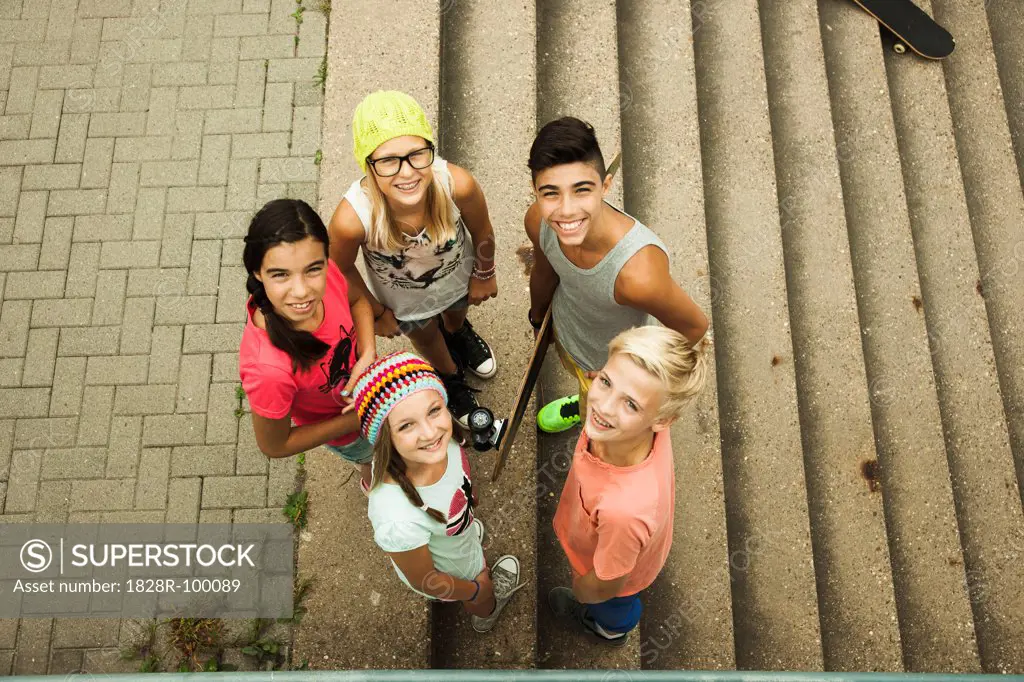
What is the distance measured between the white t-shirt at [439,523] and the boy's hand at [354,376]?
0.44 meters

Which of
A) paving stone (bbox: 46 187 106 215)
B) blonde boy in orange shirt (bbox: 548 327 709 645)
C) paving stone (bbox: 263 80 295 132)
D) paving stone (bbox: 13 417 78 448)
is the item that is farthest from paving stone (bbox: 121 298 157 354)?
blonde boy in orange shirt (bbox: 548 327 709 645)

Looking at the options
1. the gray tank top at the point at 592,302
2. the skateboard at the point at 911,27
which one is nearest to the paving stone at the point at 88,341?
the gray tank top at the point at 592,302

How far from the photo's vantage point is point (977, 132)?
5.40 m

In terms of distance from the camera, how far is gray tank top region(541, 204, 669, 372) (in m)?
2.55

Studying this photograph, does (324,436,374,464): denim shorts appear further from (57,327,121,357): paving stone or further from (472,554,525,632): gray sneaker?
(57,327,121,357): paving stone

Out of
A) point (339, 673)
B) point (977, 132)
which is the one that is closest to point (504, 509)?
point (339, 673)

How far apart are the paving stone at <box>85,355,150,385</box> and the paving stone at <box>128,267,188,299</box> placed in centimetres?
41

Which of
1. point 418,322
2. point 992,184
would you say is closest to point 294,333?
point 418,322

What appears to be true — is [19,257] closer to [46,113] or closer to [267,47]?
[46,113]

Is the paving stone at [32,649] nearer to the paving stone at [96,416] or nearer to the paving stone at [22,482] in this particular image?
the paving stone at [22,482]

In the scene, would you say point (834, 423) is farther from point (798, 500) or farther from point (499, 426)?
point (499, 426)

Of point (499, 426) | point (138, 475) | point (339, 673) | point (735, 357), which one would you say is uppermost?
point (735, 357)

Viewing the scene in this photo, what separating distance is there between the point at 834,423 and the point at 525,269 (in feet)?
Result: 6.88

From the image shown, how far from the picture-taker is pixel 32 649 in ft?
11.2
